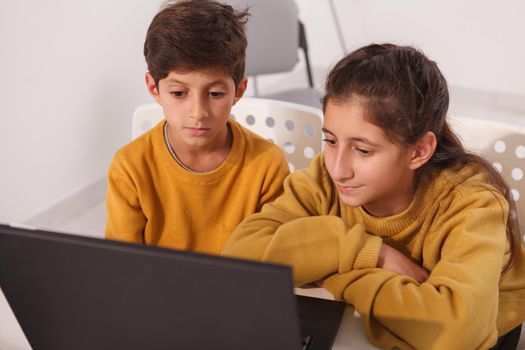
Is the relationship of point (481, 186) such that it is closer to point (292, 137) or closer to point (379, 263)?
point (379, 263)

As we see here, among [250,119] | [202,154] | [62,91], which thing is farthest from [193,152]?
[62,91]

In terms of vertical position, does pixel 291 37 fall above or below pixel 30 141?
above

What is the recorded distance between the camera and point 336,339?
2.87 feet

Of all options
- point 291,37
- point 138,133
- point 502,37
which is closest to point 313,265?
point 138,133

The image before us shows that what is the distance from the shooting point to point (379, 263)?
3.14 feet

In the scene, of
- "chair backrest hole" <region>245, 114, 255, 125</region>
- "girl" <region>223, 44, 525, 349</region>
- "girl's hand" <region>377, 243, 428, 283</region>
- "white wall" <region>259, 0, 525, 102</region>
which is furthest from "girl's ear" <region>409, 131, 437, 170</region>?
"white wall" <region>259, 0, 525, 102</region>

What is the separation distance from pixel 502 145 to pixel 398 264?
424mm

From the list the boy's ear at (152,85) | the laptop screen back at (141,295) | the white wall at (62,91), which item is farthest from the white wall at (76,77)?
the laptop screen back at (141,295)

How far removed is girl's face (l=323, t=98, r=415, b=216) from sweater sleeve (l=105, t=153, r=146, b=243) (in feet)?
1.43

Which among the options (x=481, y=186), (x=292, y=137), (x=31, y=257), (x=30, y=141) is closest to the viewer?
(x=31, y=257)

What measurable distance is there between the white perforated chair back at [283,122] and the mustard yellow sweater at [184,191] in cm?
16

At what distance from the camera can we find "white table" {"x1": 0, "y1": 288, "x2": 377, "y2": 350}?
87 cm

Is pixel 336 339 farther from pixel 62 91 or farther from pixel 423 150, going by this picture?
pixel 62 91

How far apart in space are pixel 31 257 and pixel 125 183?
0.61 metres
